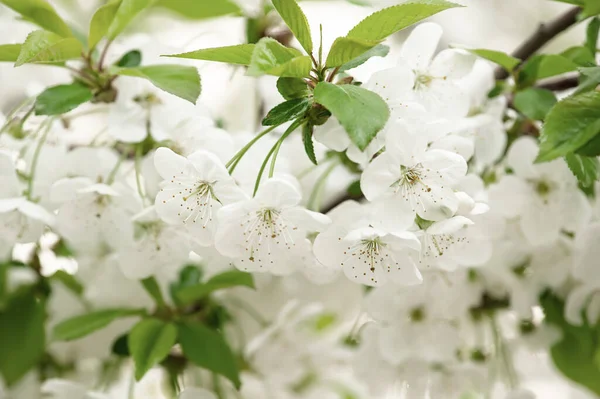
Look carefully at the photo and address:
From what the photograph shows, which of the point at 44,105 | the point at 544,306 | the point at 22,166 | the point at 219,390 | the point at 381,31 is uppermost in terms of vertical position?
the point at 381,31

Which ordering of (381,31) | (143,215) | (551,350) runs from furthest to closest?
(551,350)
(143,215)
(381,31)

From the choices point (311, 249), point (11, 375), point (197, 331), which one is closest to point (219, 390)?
point (197, 331)

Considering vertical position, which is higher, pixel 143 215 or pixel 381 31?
pixel 381 31

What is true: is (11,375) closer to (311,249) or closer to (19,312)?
(19,312)

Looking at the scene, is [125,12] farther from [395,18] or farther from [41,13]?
[395,18]

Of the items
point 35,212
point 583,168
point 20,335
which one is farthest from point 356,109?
point 20,335

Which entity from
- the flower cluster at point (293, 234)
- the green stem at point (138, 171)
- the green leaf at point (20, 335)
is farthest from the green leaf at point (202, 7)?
the green leaf at point (20, 335)
